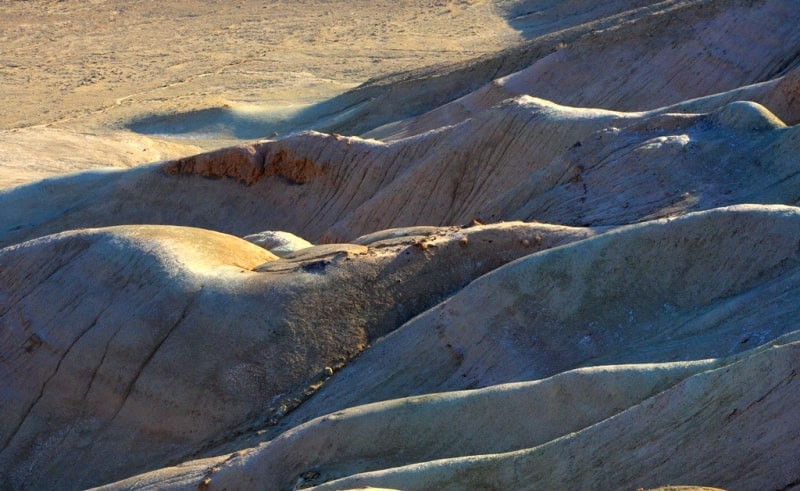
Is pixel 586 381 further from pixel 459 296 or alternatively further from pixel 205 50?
pixel 205 50

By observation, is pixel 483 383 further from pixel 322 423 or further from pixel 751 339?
pixel 751 339

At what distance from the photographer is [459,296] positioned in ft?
30.9

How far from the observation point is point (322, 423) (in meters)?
7.98

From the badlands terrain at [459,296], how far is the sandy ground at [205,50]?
10.00 metres

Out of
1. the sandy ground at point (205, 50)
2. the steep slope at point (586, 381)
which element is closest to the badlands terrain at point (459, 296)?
the steep slope at point (586, 381)

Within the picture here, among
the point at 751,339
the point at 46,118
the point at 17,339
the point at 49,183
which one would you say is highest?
the point at 751,339

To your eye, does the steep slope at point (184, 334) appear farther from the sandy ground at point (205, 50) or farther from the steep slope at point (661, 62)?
the sandy ground at point (205, 50)

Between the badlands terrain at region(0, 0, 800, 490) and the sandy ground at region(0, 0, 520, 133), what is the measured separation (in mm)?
9997

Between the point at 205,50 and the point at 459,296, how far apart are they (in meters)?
26.4

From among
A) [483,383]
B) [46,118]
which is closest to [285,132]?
[46,118]

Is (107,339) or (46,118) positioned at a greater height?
(107,339)

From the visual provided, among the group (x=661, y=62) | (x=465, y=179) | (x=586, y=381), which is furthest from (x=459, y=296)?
(x=661, y=62)

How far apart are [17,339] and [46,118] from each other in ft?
59.4

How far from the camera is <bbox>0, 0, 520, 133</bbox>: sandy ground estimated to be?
29.2 m
